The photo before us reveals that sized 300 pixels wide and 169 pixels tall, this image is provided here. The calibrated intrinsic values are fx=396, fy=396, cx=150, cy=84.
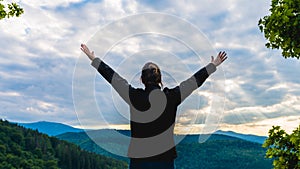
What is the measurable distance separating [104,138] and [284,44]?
786cm

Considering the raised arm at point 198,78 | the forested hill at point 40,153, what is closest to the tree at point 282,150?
the raised arm at point 198,78

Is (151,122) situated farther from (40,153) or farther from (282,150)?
(40,153)

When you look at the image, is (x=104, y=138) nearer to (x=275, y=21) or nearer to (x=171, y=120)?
(x=171, y=120)

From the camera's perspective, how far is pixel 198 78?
18.2 ft

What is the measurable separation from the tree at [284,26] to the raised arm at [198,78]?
6.13 meters

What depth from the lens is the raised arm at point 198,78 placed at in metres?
5.33

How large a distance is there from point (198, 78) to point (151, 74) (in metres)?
0.81

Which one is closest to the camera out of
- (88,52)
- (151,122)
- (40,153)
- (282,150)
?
(151,122)

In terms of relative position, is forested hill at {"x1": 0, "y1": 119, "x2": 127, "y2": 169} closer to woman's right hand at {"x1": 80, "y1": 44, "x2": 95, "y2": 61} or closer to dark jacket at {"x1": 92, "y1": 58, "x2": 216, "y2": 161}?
woman's right hand at {"x1": 80, "y1": 44, "x2": 95, "y2": 61}

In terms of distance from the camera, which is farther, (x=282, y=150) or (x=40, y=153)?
(x=40, y=153)

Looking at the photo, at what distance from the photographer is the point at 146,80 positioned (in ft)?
16.9

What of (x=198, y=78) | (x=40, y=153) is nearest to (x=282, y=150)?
(x=198, y=78)

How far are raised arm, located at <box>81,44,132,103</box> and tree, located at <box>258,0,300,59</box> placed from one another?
7.38m

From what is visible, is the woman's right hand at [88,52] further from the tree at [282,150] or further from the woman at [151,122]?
the tree at [282,150]
